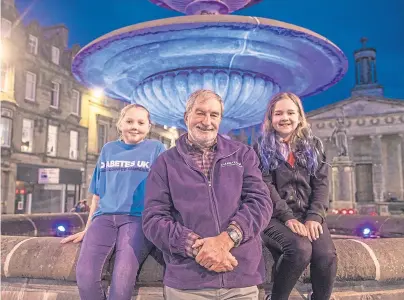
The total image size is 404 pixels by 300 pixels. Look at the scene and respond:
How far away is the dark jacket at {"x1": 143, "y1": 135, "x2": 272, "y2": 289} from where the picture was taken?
207cm

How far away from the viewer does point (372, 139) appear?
41.6m

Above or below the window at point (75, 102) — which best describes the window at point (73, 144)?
below

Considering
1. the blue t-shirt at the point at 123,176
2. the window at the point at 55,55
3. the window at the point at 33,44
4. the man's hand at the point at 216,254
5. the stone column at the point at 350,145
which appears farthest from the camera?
the stone column at the point at 350,145

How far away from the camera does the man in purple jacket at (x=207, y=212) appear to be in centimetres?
204

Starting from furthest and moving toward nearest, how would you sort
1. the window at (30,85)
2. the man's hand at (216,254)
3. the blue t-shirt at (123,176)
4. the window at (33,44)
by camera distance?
the window at (33,44), the window at (30,85), the blue t-shirt at (123,176), the man's hand at (216,254)

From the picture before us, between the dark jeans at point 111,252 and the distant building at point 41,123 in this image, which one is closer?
the dark jeans at point 111,252

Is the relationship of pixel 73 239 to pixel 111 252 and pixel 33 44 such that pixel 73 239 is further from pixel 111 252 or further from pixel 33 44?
pixel 33 44

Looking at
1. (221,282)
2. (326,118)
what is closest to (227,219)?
(221,282)

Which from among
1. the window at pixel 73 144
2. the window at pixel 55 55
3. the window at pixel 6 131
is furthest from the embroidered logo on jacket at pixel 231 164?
the window at pixel 55 55

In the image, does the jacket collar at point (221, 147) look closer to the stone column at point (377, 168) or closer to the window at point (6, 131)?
the window at point (6, 131)

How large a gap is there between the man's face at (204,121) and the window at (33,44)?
933 inches

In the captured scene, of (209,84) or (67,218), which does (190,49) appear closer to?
(209,84)

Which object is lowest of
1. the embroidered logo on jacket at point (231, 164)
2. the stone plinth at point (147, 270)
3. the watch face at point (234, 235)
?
the stone plinth at point (147, 270)

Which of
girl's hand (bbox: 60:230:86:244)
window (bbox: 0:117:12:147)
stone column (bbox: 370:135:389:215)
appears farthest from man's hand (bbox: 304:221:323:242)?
stone column (bbox: 370:135:389:215)
